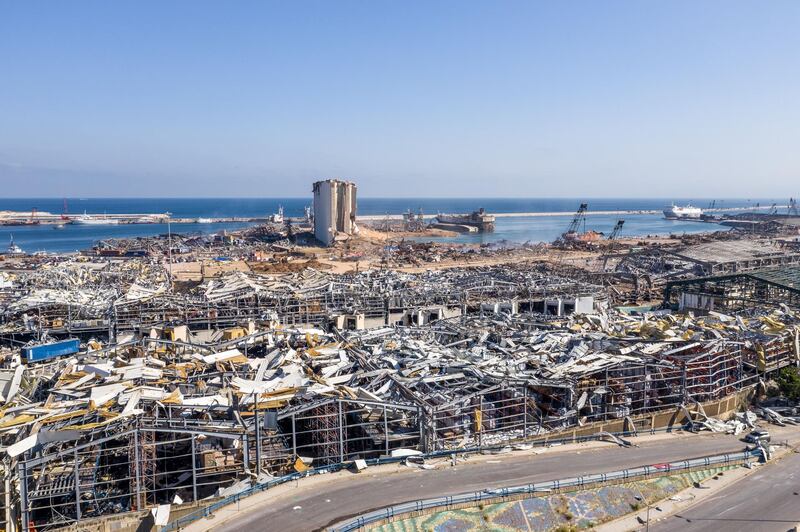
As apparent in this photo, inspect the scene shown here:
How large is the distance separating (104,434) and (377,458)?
767 centimetres

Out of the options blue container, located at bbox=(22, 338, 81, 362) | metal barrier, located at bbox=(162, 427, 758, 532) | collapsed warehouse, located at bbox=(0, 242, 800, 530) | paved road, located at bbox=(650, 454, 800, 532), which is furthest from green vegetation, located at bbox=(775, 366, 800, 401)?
blue container, located at bbox=(22, 338, 81, 362)

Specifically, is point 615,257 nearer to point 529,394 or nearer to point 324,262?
point 324,262

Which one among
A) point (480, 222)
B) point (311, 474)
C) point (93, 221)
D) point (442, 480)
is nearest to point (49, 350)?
point (311, 474)

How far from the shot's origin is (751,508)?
15.8m

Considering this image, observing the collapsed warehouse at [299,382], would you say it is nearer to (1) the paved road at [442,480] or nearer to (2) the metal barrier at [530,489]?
(1) the paved road at [442,480]

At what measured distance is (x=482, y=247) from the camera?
8944 centimetres

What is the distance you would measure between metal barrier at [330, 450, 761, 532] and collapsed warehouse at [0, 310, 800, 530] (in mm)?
2871

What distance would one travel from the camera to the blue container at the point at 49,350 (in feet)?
85.7

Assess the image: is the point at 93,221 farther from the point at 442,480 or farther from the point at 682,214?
the point at 682,214

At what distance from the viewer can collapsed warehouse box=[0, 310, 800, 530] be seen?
15.7m

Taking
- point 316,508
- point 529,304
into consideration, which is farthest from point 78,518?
point 529,304

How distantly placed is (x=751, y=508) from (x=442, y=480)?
8.41 metres

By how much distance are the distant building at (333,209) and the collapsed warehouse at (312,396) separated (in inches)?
2419

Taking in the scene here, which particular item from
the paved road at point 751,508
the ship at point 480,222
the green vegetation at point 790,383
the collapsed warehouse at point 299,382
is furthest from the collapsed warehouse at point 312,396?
the ship at point 480,222
